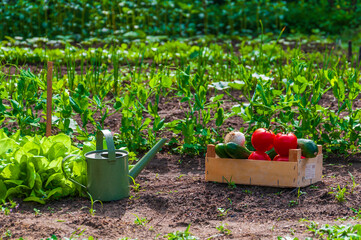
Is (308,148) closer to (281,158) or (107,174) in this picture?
(281,158)

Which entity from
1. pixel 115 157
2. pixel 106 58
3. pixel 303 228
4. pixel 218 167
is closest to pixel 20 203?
pixel 115 157

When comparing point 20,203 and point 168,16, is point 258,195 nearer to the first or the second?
point 20,203

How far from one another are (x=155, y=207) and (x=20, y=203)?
0.71 meters

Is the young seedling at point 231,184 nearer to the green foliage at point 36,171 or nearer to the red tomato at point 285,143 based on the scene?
the red tomato at point 285,143

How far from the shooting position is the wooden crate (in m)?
3.20

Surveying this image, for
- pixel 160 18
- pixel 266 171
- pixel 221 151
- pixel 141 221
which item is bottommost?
pixel 141 221

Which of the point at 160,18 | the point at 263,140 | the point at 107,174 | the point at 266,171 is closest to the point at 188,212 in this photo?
the point at 107,174

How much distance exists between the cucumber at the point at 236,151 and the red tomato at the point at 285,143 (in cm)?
19

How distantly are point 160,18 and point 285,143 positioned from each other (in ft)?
24.0

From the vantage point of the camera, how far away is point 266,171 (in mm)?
3246

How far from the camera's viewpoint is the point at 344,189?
3.05 meters

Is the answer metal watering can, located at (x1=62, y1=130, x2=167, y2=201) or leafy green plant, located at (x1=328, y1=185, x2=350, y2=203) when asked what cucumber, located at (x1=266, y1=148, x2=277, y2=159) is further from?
metal watering can, located at (x1=62, y1=130, x2=167, y2=201)

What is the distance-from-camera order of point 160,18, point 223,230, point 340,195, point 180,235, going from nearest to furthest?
1. point 180,235
2. point 223,230
3. point 340,195
4. point 160,18

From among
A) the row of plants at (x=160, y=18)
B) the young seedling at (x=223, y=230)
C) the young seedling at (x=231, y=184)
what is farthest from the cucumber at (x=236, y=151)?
the row of plants at (x=160, y=18)
